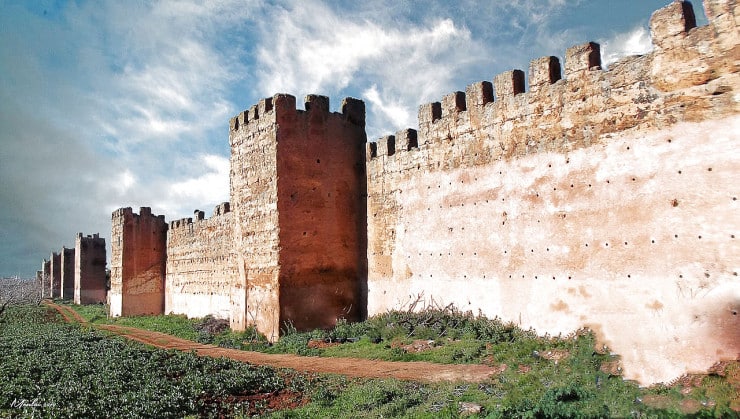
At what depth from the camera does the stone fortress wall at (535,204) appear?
779cm

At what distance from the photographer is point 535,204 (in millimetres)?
10281

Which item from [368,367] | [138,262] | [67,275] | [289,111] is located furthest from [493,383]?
[67,275]

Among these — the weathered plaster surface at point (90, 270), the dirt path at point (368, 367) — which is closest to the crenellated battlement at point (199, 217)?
the dirt path at point (368, 367)

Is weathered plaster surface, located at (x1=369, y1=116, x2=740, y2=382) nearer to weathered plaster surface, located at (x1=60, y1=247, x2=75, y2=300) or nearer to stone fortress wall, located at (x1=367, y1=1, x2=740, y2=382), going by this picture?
stone fortress wall, located at (x1=367, y1=1, x2=740, y2=382)

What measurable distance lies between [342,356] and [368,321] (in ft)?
7.74

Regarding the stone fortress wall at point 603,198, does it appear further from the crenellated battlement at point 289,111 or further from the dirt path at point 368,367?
the crenellated battlement at point 289,111

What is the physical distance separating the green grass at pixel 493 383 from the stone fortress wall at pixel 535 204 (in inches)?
20.7

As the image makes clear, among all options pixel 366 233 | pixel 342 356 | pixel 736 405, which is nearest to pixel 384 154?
pixel 366 233

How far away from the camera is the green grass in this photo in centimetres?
620

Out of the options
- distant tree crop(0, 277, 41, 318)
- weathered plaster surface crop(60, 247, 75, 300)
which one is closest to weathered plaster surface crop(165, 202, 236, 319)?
distant tree crop(0, 277, 41, 318)

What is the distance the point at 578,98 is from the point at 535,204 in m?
2.13

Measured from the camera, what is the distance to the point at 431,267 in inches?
497

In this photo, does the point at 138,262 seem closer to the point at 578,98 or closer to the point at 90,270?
the point at 90,270

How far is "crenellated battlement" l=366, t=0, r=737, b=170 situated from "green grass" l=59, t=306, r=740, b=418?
3.67 metres
